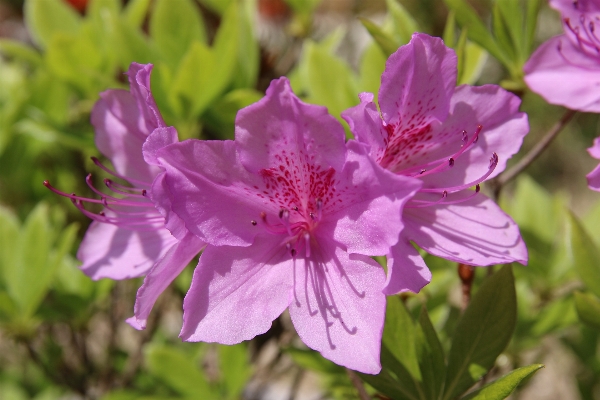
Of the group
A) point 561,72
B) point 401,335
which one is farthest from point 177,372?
point 561,72

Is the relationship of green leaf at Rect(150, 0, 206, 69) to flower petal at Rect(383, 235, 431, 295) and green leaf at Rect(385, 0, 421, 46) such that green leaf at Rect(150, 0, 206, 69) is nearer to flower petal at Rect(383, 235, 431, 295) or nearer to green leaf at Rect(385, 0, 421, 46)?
green leaf at Rect(385, 0, 421, 46)

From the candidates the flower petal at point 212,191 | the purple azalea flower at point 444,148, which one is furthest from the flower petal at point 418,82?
the flower petal at point 212,191

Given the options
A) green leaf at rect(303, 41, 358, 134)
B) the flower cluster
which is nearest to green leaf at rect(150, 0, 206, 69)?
green leaf at rect(303, 41, 358, 134)

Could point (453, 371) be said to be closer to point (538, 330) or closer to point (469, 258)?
point (469, 258)

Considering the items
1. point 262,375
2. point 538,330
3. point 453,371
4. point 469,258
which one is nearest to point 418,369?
point 453,371

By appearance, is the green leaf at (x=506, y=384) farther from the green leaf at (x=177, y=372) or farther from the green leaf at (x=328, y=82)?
the green leaf at (x=177, y=372)

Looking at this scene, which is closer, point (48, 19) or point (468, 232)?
point (468, 232)

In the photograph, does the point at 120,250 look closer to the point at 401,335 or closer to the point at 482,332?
the point at 401,335
